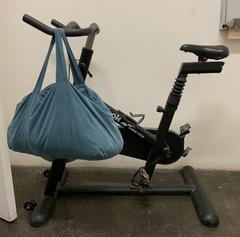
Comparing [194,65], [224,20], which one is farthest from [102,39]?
[224,20]

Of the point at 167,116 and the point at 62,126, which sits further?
the point at 167,116

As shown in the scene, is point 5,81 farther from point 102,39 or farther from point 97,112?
point 97,112

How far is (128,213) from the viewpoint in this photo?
1131 mm

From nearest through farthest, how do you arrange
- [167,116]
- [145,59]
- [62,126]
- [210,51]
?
[62,126] → [210,51] → [167,116] → [145,59]

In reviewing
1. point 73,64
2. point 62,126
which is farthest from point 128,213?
point 73,64

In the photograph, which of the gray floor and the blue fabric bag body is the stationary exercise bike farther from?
the blue fabric bag body

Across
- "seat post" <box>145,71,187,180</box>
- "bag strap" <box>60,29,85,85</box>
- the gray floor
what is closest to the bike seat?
"seat post" <box>145,71,187,180</box>

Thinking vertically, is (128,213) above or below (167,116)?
below

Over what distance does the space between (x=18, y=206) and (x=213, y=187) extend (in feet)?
3.67

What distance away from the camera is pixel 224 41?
1245 mm

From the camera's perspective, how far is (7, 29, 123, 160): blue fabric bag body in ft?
2.19

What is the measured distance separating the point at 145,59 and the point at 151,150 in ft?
1.75

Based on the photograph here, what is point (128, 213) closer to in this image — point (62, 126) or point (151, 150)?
point (151, 150)

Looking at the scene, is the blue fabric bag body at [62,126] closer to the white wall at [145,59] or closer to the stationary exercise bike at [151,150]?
the stationary exercise bike at [151,150]
